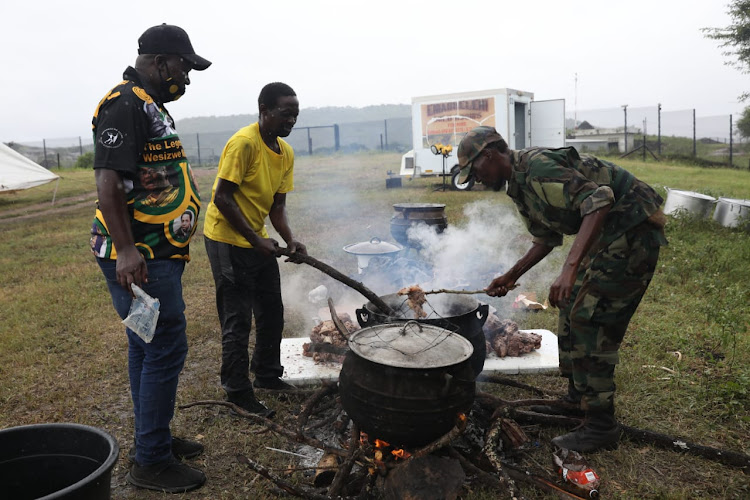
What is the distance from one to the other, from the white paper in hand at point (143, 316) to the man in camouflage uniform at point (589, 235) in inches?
76.4

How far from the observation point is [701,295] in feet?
20.4

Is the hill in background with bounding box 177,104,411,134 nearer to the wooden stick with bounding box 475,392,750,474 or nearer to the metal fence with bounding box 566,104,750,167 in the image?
the metal fence with bounding box 566,104,750,167

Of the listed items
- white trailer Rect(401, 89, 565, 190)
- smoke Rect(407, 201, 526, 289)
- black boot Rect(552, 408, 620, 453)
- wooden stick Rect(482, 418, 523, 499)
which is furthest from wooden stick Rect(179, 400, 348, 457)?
white trailer Rect(401, 89, 565, 190)

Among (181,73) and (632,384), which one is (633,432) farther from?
(181,73)

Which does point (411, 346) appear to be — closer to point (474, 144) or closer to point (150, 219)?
point (474, 144)

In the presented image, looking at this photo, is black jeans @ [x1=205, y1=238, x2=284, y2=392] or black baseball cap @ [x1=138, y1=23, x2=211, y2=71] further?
black jeans @ [x1=205, y1=238, x2=284, y2=392]

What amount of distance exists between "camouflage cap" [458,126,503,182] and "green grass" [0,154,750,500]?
193 cm

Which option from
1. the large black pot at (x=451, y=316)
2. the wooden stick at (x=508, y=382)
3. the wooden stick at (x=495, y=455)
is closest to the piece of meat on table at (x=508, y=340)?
the wooden stick at (x=508, y=382)

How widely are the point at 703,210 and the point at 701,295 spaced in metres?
4.37

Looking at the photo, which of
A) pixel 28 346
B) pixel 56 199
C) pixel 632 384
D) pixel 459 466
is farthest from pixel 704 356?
pixel 56 199

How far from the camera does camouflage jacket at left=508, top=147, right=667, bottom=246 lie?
9.82 feet

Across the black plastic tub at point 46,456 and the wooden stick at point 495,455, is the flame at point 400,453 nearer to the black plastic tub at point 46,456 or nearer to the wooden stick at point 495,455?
Answer: the wooden stick at point 495,455

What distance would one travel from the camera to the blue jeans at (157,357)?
275cm

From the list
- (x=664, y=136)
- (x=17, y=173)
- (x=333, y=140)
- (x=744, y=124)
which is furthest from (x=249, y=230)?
(x=664, y=136)
